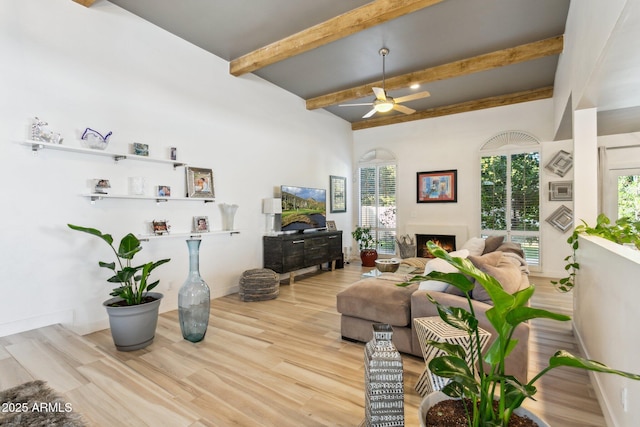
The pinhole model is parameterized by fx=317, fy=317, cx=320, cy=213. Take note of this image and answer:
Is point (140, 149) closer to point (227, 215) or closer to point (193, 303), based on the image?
point (227, 215)

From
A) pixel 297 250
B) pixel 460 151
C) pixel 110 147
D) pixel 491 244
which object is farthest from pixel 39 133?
pixel 460 151

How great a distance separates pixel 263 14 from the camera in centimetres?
365

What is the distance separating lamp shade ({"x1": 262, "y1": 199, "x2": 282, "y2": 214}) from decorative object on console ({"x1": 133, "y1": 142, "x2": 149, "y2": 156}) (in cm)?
207

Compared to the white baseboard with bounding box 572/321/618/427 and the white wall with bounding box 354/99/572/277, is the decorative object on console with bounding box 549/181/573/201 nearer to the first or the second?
the white wall with bounding box 354/99/572/277

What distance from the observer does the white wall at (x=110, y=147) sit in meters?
2.85

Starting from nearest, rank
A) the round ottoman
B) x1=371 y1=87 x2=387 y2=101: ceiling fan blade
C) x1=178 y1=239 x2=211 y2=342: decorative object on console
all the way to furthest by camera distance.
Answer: x1=178 y1=239 x2=211 y2=342: decorative object on console → x1=371 y1=87 x2=387 y2=101: ceiling fan blade → the round ottoman

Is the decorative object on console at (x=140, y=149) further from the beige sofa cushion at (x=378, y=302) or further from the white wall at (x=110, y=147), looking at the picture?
the beige sofa cushion at (x=378, y=302)

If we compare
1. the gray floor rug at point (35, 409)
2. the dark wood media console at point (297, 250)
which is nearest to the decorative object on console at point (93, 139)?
the gray floor rug at point (35, 409)

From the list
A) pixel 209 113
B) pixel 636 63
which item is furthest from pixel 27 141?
pixel 636 63

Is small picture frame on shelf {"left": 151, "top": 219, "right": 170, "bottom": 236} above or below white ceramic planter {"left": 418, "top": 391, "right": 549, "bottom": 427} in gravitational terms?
above

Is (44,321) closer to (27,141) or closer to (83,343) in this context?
(83,343)

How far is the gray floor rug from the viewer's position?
1.56 metres

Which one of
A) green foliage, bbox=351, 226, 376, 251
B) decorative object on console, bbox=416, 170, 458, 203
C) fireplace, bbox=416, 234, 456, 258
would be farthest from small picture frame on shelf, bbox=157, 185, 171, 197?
decorative object on console, bbox=416, 170, 458, 203

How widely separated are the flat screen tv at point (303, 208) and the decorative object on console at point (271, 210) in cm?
20
